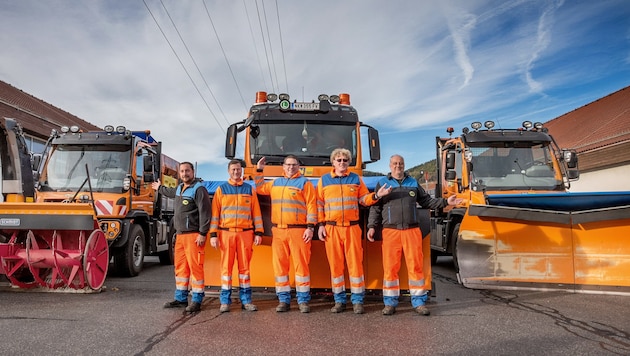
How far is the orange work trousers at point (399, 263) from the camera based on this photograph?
5.02 metres

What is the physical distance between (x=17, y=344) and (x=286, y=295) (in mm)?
2591

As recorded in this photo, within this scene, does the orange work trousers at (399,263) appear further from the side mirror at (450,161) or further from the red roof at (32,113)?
the red roof at (32,113)

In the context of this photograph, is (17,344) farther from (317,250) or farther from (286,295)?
(317,250)

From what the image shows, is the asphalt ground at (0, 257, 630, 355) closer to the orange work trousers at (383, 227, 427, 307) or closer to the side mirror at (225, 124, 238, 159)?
the orange work trousers at (383, 227, 427, 307)

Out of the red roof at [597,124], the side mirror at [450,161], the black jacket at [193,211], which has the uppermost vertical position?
the red roof at [597,124]

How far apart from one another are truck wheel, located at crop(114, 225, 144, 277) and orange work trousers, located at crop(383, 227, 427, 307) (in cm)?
503

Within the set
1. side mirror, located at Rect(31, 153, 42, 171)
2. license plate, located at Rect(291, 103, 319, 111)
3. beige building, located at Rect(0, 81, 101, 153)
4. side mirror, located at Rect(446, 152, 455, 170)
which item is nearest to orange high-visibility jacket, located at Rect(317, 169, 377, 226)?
license plate, located at Rect(291, 103, 319, 111)

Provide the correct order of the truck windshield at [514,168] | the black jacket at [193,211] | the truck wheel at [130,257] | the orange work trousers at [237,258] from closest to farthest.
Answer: the orange work trousers at [237,258] → the black jacket at [193,211] → the truck windshield at [514,168] → the truck wheel at [130,257]

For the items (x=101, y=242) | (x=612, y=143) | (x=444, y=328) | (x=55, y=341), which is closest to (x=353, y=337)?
(x=444, y=328)

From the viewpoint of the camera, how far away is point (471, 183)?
778 cm

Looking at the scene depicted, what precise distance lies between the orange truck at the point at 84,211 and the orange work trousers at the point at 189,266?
4.83 ft

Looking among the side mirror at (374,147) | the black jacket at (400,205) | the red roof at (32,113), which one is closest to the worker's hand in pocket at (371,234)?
the black jacket at (400,205)

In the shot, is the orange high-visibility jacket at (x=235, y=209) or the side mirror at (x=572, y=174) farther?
the side mirror at (x=572, y=174)

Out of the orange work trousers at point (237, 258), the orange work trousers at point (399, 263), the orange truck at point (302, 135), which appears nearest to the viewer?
the orange work trousers at point (399, 263)
